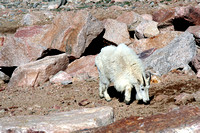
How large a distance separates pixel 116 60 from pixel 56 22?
624 cm

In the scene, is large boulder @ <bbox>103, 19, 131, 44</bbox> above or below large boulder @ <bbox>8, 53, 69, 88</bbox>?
above

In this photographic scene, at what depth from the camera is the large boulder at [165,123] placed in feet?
15.5

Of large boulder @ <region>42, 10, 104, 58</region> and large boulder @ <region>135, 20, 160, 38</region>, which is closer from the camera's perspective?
large boulder @ <region>42, 10, 104, 58</region>

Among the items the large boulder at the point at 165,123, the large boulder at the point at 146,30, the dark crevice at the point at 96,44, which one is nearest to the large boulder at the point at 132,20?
the large boulder at the point at 146,30

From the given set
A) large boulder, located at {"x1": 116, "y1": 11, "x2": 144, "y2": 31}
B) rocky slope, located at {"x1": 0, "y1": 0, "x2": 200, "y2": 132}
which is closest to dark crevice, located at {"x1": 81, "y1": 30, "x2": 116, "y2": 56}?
rocky slope, located at {"x1": 0, "y1": 0, "x2": 200, "y2": 132}

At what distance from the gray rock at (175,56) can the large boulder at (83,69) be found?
2330mm

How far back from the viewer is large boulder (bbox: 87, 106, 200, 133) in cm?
471

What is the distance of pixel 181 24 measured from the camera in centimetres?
1266

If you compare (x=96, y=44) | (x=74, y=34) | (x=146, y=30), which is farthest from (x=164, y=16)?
(x=74, y=34)

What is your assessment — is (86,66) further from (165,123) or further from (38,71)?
(165,123)

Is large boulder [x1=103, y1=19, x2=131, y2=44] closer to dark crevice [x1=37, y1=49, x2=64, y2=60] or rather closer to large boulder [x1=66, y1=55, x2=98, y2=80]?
large boulder [x1=66, y1=55, x2=98, y2=80]

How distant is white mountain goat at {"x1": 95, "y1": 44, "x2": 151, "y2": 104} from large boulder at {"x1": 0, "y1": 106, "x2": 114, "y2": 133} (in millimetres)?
1345

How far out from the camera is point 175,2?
23.7 metres

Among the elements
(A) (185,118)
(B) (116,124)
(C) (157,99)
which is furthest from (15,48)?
(A) (185,118)
